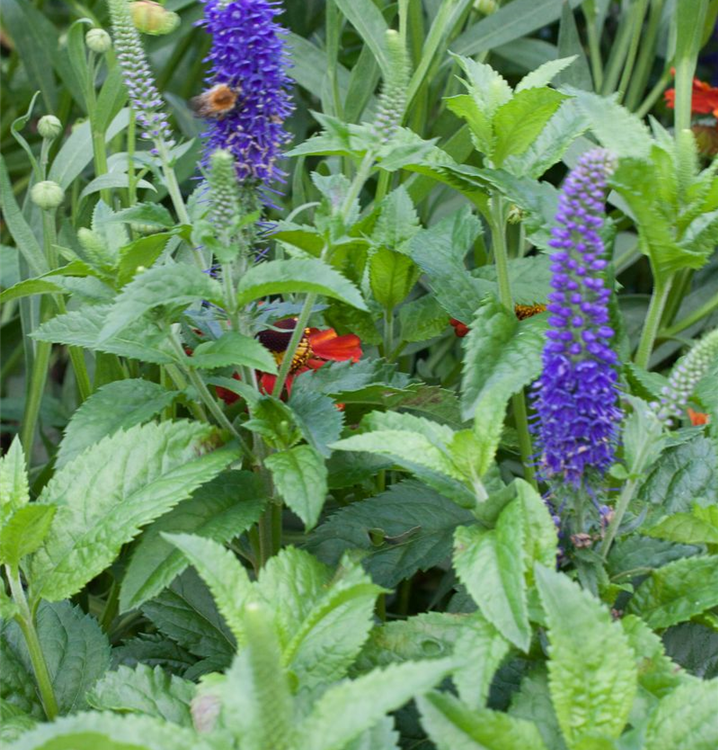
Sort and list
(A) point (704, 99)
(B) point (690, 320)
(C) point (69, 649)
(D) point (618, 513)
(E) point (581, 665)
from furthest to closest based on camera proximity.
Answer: (A) point (704, 99) < (B) point (690, 320) < (C) point (69, 649) < (D) point (618, 513) < (E) point (581, 665)

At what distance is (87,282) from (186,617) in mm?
258

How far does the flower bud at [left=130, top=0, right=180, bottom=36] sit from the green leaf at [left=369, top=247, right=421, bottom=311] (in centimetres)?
26

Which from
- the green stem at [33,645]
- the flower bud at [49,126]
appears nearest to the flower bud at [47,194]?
the flower bud at [49,126]

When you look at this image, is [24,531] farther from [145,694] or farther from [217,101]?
[217,101]

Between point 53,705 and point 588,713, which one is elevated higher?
point 588,713

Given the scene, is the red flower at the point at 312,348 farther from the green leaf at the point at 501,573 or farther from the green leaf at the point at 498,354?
the green leaf at the point at 501,573

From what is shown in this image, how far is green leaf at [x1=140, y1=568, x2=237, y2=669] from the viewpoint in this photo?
74 centimetres

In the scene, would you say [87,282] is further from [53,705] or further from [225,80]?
[53,705]

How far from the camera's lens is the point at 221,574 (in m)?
0.54

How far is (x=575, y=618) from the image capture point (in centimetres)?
50

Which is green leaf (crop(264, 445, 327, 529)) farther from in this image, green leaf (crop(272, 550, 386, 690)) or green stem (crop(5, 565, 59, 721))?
green stem (crop(5, 565, 59, 721))

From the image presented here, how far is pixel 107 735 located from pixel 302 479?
210 mm

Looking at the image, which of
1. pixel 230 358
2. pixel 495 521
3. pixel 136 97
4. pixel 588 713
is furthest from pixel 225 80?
pixel 588 713

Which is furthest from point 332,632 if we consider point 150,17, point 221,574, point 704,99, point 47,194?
point 704,99
